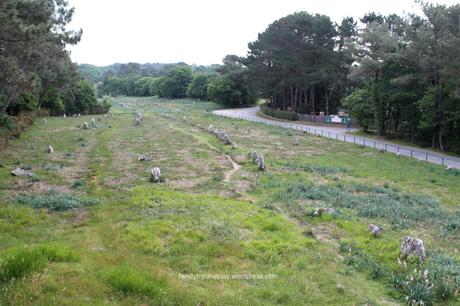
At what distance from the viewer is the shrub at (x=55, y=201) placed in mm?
19781

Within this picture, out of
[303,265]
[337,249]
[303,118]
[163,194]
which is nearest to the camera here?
[303,265]

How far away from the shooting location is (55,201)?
20250 millimetres

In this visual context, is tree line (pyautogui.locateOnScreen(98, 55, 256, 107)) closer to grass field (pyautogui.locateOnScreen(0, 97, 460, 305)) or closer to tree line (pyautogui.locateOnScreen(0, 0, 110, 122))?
tree line (pyautogui.locateOnScreen(0, 0, 110, 122))

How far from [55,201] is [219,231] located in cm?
870

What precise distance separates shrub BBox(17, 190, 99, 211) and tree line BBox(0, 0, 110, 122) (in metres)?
8.92

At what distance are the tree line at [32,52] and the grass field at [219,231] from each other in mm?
6862

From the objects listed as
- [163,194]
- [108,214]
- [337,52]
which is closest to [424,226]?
[163,194]

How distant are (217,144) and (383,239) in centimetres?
3031

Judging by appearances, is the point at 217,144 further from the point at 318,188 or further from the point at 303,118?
the point at 303,118

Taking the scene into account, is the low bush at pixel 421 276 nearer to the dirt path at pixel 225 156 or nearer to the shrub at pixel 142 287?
the shrub at pixel 142 287

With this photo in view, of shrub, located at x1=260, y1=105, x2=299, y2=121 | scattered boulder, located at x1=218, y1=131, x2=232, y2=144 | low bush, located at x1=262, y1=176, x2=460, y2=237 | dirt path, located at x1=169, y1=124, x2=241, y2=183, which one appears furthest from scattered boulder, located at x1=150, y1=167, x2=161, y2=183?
shrub, located at x1=260, y1=105, x2=299, y2=121

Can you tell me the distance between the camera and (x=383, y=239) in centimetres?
A: 1692


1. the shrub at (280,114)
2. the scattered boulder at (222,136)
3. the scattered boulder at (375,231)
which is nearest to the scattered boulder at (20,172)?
the scattered boulder at (375,231)

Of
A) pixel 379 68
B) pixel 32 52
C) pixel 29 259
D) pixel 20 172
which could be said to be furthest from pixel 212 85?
pixel 29 259
